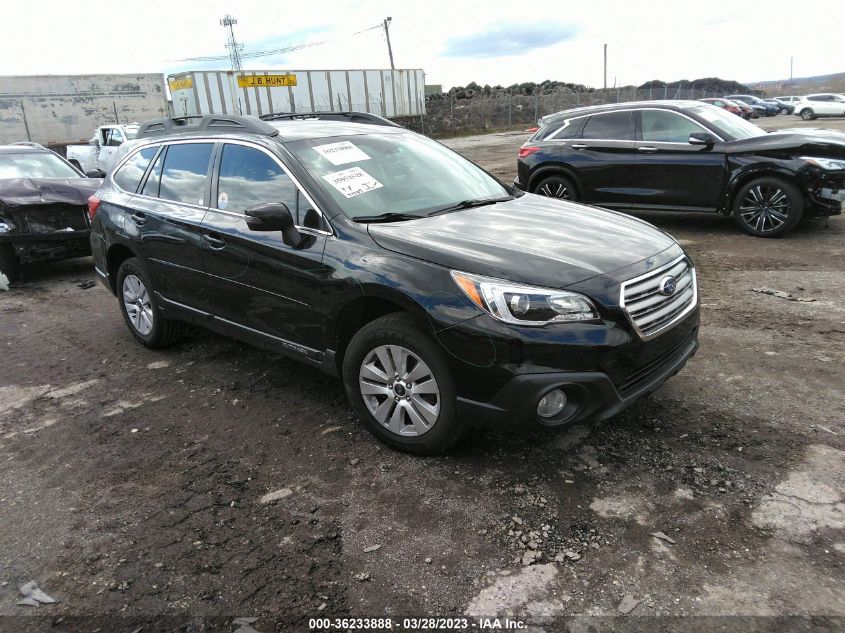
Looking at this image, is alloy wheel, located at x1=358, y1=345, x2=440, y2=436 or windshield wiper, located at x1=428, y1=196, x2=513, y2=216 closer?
alloy wheel, located at x1=358, y1=345, x2=440, y2=436

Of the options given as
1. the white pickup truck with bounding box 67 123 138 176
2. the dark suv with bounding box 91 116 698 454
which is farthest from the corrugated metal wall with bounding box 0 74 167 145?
the dark suv with bounding box 91 116 698 454

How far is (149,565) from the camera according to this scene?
2.73 meters

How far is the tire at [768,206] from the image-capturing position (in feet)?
25.2

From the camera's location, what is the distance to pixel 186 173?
464 cm

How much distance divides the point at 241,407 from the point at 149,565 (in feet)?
5.20

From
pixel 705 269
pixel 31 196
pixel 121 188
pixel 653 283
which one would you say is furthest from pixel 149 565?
pixel 31 196

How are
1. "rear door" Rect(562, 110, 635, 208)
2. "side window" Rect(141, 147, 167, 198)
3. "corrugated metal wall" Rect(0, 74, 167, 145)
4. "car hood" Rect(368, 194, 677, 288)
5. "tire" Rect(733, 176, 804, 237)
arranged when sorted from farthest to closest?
"corrugated metal wall" Rect(0, 74, 167, 145) < "rear door" Rect(562, 110, 635, 208) < "tire" Rect(733, 176, 804, 237) < "side window" Rect(141, 147, 167, 198) < "car hood" Rect(368, 194, 677, 288)

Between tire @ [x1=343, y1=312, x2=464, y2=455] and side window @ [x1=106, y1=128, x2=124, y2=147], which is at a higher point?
side window @ [x1=106, y1=128, x2=124, y2=147]

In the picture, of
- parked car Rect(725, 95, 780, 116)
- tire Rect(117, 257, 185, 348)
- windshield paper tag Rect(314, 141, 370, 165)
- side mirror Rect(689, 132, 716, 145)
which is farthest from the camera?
parked car Rect(725, 95, 780, 116)

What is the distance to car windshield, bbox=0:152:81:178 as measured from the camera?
8.78 metres

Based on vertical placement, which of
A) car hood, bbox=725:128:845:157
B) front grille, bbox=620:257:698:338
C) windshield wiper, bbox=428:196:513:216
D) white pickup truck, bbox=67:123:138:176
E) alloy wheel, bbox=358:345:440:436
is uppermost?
white pickup truck, bbox=67:123:138:176

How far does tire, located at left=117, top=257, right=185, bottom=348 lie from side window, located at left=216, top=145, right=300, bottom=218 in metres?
1.31

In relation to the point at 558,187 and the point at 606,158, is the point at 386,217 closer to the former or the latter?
the point at 606,158

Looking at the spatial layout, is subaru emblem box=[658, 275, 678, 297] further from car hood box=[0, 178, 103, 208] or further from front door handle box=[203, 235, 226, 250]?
car hood box=[0, 178, 103, 208]
